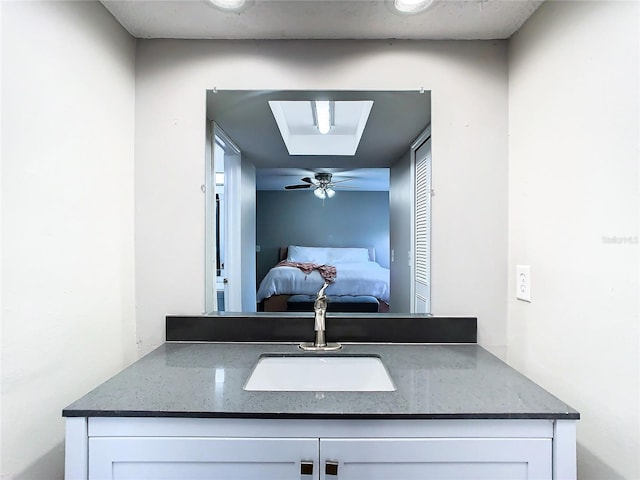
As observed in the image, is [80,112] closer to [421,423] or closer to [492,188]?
[421,423]

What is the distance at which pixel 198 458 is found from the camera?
80 cm

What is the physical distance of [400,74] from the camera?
134 cm

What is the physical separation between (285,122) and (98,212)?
2.55ft

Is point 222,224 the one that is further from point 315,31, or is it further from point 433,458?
point 433,458

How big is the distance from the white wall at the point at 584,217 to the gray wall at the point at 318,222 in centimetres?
55

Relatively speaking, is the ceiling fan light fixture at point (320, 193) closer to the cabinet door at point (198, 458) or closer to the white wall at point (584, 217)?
the white wall at point (584, 217)

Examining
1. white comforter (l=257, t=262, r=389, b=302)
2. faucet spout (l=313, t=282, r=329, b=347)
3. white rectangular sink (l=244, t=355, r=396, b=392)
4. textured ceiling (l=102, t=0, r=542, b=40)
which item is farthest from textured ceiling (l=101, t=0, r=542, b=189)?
white rectangular sink (l=244, t=355, r=396, b=392)

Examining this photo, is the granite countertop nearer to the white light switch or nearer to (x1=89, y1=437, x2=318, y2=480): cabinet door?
(x1=89, y1=437, x2=318, y2=480): cabinet door

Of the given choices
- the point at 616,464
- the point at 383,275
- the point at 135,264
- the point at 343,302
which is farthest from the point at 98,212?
the point at 616,464

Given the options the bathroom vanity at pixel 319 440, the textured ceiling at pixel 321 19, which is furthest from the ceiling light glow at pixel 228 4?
the bathroom vanity at pixel 319 440

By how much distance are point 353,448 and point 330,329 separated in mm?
554

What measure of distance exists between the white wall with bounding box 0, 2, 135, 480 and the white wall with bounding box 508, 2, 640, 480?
57.2 inches

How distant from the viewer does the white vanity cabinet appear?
0.80m

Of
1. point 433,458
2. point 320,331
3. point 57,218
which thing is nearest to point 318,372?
point 320,331
